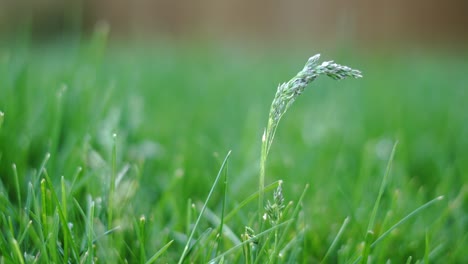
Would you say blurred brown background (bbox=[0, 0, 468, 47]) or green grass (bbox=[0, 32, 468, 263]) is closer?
green grass (bbox=[0, 32, 468, 263])

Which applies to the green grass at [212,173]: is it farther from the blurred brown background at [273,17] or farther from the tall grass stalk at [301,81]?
the blurred brown background at [273,17]

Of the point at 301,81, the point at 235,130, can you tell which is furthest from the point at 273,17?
the point at 301,81

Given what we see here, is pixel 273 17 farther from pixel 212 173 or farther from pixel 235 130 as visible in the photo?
pixel 212 173

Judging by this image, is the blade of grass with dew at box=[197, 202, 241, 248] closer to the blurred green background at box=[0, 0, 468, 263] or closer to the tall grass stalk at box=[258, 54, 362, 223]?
the blurred green background at box=[0, 0, 468, 263]

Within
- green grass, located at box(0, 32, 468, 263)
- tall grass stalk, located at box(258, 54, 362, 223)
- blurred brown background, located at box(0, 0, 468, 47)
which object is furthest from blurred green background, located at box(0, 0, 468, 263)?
blurred brown background, located at box(0, 0, 468, 47)

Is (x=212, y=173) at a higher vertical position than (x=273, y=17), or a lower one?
lower

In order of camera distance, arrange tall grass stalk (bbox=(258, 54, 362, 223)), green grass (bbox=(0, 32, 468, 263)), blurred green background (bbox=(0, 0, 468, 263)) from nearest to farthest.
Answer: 1. tall grass stalk (bbox=(258, 54, 362, 223))
2. green grass (bbox=(0, 32, 468, 263))
3. blurred green background (bbox=(0, 0, 468, 263))

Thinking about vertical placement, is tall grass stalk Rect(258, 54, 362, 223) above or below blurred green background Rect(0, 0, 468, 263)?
above
